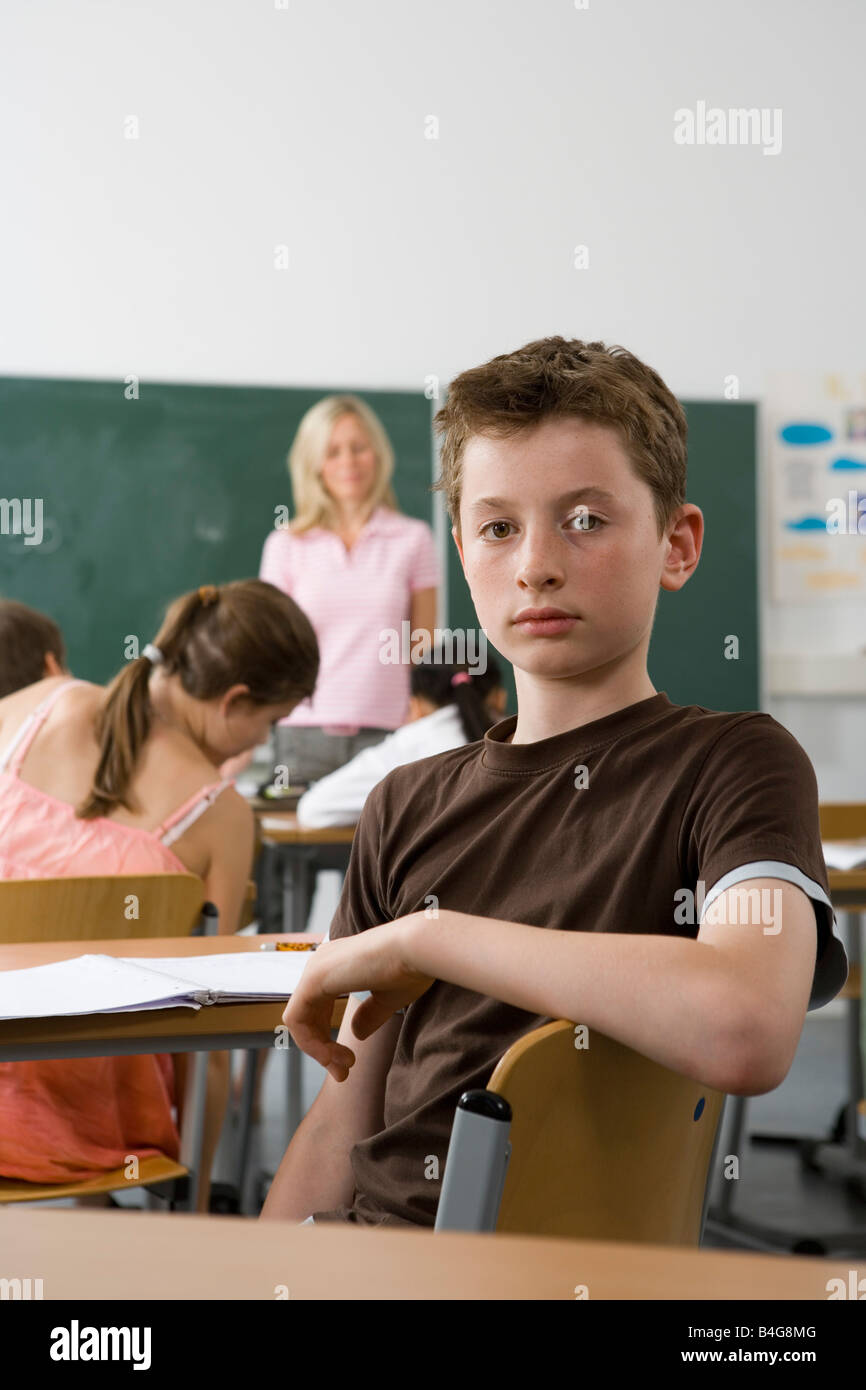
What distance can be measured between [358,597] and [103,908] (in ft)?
9.97

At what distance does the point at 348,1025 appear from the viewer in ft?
3.67

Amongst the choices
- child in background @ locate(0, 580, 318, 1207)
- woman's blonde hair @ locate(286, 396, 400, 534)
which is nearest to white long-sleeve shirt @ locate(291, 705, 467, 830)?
child in background @ locate(0, 580, 318, 1207)

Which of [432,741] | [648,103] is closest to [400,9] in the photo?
[648,103]

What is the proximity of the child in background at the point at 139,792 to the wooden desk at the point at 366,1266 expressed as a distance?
1.35 meters

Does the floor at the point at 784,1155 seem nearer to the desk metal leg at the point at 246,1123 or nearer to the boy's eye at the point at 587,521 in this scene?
the desk metal leg at the point at 246,1123

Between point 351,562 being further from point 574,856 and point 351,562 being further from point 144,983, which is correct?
point 574,856

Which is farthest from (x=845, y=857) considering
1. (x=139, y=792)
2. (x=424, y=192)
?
(x=424, y=192)

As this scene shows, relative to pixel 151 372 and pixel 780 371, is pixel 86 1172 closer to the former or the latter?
pixel 151 372

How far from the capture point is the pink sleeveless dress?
173cm

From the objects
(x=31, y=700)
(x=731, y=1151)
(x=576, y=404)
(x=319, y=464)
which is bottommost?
(x=731, y=1151)

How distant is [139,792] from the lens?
213 centimetres

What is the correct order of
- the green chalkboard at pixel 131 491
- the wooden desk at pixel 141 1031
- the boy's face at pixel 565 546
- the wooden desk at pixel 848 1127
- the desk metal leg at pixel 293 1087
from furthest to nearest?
the green chalkboard at pixel 131 491
the desk metal leg at pixel 293 1087
the wooden desk at pixel 848 1127
the wooden desk at pixel 141 1031
the boy's face at pixel 565 546

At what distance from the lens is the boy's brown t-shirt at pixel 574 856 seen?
3.08 ft

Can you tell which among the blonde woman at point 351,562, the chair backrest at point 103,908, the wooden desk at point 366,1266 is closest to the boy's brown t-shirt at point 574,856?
the wooden desk at point 366,1266
